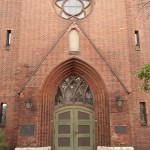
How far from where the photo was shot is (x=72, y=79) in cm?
1321

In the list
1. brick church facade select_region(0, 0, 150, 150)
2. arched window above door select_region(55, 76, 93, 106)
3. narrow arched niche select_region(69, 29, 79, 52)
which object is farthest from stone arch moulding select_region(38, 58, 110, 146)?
narrow arched niche select_region(69, 29, 79, 52)

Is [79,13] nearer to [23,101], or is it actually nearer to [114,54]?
[114,54]

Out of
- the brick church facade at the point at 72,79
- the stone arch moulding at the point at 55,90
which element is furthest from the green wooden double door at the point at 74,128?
the stone arch moulding at the point at 55,90

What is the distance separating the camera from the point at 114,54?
12938 mm

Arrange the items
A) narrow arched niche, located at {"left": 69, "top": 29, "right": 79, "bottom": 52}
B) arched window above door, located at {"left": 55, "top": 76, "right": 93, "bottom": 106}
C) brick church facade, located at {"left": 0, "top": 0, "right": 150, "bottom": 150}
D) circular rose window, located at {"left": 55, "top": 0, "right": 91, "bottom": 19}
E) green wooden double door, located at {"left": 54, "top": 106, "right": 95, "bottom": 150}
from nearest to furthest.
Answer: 1. brick church facade, located at {"left": 0, "top": 0, "right": 150, "bottom": 150}
2. green wooden double door, located at {"left": 54, "top": 106, "right": 95, "bottom": 150}
3. narrow arched niche, located at {"left": 69, "top": 29, "right": 79, "bottom": 52}
4. arched window above door, located at {"left": 55, "top": 76, "right": 93, "bottom": 106}
5. circular rose window, located at {"left": 55, "top": 0, "right": 91, "bottom": 19}

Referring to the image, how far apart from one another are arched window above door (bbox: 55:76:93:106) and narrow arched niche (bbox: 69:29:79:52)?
1.50m

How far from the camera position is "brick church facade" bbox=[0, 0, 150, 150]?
1188 cm

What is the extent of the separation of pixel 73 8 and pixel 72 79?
400cm

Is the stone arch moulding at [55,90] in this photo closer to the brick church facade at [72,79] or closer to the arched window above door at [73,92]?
the brick church facade at [72,79]

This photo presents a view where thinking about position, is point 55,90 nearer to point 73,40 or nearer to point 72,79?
point 72,79

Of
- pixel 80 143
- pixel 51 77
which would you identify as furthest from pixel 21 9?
→ pixel 80 143

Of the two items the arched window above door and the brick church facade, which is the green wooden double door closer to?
the brick church facade

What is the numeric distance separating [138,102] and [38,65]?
5.37 meters

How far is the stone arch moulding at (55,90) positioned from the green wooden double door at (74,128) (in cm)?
32
